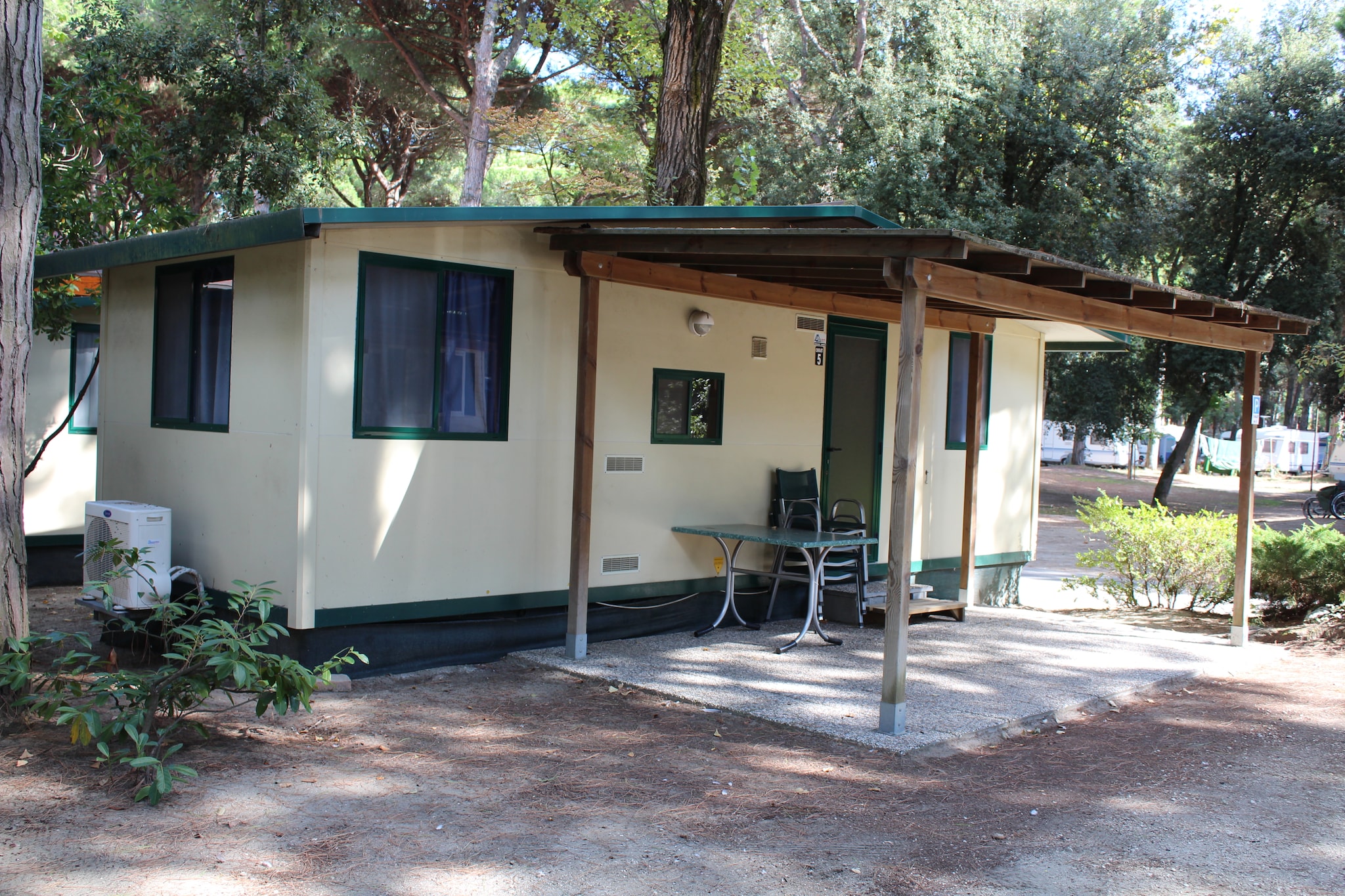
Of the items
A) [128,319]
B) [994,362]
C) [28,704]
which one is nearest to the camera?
[28,704]

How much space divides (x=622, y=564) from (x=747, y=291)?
79.9 inches

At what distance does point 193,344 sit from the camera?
6.32 metres

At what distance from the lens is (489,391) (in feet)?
20.3

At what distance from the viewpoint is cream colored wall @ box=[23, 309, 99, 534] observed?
28.4ft

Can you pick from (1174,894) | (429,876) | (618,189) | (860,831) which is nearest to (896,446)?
(860,831)

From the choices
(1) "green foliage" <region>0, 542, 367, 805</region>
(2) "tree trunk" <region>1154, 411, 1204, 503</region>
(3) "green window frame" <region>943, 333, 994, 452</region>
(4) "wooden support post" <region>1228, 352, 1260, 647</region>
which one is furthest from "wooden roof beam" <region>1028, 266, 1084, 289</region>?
(2) "tree trunk" <region>1154, 411, 1204, 503</region>

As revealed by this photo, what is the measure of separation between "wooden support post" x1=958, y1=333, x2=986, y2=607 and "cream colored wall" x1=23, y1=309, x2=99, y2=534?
7.14m

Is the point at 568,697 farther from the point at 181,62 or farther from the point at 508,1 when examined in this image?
the point at 508,1

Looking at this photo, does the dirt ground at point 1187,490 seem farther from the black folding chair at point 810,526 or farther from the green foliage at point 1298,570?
the black folding chair at point 810,526

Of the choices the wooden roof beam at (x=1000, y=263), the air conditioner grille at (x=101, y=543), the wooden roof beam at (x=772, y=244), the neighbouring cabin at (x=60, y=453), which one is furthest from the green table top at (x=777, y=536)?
the neighbouring cabin at (x=60, y=453)

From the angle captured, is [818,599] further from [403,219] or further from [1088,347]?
[1088,347]

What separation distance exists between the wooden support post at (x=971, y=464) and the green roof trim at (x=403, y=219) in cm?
320

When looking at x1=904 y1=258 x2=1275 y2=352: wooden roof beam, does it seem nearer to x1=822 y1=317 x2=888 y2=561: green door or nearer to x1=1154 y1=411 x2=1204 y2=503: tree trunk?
x1=822 y1=317 x2=888 y2=561: green door

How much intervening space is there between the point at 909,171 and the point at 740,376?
982cm
